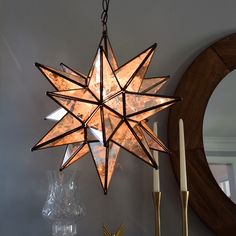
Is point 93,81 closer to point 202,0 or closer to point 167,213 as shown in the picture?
point 167,213

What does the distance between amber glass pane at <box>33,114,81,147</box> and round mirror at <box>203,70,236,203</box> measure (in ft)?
2.25

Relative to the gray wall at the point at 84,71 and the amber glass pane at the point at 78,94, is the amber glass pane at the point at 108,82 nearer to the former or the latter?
the amber glass pane at the point at 78,94

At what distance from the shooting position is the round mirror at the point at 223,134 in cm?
116

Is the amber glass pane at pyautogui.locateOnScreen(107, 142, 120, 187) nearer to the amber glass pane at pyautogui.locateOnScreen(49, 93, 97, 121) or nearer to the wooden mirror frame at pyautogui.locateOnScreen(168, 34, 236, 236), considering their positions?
the amber glass pane at pyautogui.locateOnScreen(49, 93, 97, 121)

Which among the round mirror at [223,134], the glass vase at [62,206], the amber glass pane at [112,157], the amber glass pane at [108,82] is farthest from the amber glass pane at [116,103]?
the round mirror at [223,134]

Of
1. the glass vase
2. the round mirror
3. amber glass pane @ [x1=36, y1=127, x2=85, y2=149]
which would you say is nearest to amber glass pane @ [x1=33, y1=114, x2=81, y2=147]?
amber glass pane @ [x1=36, y1=127, x2=85, y2=149]

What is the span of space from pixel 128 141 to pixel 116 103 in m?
0.09

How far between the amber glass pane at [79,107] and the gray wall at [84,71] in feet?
1.78

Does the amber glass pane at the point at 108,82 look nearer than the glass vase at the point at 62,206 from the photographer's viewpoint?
Yes

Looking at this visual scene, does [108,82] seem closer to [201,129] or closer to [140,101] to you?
[140,101]

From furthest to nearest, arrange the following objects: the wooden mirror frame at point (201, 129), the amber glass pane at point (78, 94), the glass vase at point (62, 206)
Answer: the wooden mirror frame at point (201, 129) < the glass vase at point (62, 206) < the amber glass pane at point (78, 94)

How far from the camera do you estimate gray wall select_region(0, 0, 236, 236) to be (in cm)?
111

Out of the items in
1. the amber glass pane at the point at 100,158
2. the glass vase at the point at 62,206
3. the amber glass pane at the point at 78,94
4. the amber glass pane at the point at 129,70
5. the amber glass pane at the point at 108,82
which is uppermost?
the amber glass pane at the point at 129,70

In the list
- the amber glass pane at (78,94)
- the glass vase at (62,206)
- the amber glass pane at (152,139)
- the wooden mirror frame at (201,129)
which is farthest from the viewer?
the wooden mirror frame at (201,129)
